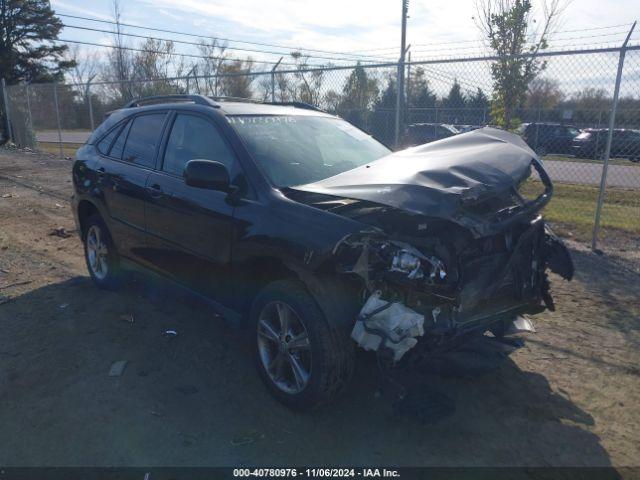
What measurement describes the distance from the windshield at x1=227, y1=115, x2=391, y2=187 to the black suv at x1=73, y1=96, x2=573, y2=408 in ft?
0.05

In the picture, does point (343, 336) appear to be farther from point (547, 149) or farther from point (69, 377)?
point (547, 149)

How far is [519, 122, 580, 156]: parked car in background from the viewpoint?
25.9 feet

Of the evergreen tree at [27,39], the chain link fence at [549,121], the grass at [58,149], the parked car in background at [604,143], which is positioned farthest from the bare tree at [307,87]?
the evergreen tree at [27,39]

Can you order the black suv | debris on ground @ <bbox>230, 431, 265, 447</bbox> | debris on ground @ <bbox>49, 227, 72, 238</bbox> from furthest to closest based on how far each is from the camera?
debris on ground @ <bbox>49, 227, 72, 238</bbox> < debris on ground @ <bbox>230, 431, 265, 447</bbox> < the black suv

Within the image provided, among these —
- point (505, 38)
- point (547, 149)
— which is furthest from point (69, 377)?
point (505, 38)

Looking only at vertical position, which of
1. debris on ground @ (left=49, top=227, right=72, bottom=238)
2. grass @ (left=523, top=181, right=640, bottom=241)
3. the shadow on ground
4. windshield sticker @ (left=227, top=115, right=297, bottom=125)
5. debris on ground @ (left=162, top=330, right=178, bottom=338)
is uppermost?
windshield sticker @ (left=227, top=115, right=297, bottom=125)

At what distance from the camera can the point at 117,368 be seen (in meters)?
3.87

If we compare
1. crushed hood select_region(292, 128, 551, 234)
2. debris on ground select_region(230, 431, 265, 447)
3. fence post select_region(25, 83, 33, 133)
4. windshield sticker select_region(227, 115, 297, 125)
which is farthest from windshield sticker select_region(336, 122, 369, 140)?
fence post select_region(25, 83, 33, 133)

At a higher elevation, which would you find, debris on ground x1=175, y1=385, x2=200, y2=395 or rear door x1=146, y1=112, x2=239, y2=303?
rear door x1=146, y1=112, x2=239, y2=303

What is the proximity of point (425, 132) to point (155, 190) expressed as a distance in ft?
20.4

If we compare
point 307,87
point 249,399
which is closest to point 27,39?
point 307,87

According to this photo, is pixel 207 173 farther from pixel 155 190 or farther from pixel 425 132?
pixel 425 132

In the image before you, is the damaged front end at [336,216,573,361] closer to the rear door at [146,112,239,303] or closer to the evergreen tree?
Answer: the rear door at [146,112,239,303]

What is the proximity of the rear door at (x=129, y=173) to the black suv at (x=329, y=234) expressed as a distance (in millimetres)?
23
